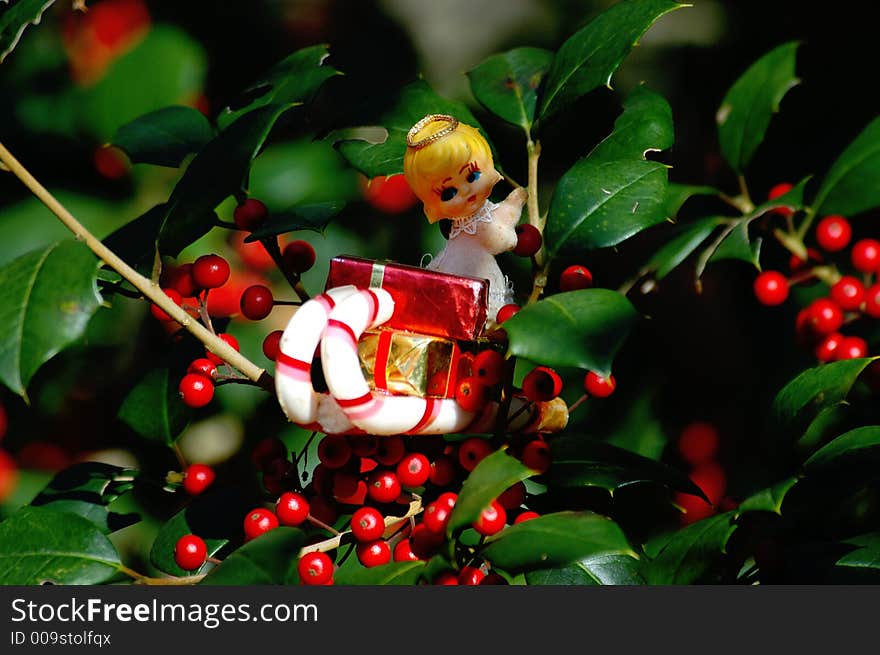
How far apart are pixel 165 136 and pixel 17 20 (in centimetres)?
21

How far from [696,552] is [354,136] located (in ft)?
1.74

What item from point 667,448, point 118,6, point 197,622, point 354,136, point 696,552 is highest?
point 118,6

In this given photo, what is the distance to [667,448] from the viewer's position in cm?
104

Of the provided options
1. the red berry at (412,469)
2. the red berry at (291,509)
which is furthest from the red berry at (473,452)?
the red berry at (291,509)

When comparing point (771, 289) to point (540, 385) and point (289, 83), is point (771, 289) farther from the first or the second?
point (289, 83)

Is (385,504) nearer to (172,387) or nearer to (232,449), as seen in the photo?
(172,387)

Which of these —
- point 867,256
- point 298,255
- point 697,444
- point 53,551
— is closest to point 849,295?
point 867,256

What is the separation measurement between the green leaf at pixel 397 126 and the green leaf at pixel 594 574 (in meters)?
0.37

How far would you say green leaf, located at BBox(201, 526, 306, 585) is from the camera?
683 millimetres

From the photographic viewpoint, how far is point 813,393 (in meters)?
0.80

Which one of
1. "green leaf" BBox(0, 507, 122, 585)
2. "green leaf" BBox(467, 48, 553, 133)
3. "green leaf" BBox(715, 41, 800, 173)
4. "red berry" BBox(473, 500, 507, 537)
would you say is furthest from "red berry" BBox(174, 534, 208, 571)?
"green leaf" BBox(715, 41, 800, 173)

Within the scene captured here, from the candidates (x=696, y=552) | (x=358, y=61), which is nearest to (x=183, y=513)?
(x=696, y=552)

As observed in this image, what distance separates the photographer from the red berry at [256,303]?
850 millimetres

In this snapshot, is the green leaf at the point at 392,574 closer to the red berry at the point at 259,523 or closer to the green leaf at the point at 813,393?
the red berry at the point at 259,523
